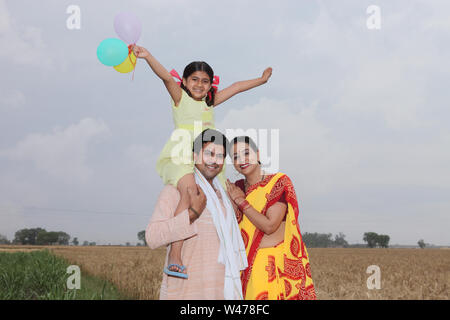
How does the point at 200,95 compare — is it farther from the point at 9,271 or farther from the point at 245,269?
the point at 9,271

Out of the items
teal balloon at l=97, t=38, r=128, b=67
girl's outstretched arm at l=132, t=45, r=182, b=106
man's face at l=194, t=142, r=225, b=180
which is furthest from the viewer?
teal balloon at l=97, t=38, r=128, b=67

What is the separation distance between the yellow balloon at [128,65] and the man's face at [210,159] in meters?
1.58

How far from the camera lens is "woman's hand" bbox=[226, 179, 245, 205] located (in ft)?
11.5

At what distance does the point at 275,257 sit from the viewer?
370 cm

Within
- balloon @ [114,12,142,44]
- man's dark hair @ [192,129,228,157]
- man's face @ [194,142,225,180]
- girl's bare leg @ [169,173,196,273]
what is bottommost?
girl's bare leg @ [169,173,196,273]

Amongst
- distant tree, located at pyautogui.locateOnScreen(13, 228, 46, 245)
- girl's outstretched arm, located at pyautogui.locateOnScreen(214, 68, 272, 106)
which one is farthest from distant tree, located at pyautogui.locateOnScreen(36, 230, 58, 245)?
girl's outstretched arm, located at pyautogui.locateOnScreen(214, 68, 272, 106)

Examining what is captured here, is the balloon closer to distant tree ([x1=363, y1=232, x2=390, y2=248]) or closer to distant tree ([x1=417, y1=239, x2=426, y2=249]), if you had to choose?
distant tree ([x1=363, y1=232, x2=390, y2=248])

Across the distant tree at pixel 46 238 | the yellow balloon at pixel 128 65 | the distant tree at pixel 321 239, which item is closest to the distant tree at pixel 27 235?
the distant tree at pixel 46 238

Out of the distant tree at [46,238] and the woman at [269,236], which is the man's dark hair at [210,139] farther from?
the distant tree at [46,238]

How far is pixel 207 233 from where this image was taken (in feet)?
10.7

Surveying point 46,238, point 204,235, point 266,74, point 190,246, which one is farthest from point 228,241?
point 46,238

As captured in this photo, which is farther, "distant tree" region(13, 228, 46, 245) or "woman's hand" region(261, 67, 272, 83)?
"distant tree" region(13, 228, 46, 245)

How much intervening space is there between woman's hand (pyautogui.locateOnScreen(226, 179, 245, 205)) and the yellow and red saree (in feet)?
0.75
